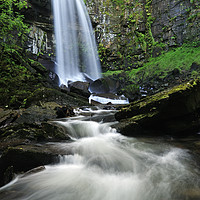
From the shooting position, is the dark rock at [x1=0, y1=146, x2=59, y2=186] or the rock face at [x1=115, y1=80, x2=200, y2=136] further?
the rock face at [x1=115, y1=80, x2=200, y2=136]

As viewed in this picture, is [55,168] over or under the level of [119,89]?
under

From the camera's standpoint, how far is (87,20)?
80.7 ft

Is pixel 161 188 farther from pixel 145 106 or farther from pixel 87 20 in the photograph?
pixel 87 20

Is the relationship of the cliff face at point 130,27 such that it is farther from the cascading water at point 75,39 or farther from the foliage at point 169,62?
the foliage at point 169,62

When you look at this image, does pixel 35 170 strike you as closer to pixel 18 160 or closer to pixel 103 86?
pixel 18 160

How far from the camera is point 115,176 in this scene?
7.02 ft

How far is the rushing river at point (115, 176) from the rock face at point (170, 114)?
81 cm

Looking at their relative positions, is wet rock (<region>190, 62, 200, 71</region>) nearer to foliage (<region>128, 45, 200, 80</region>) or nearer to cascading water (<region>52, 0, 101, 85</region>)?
foliage (<region>128, 45, 200, 80</region>)

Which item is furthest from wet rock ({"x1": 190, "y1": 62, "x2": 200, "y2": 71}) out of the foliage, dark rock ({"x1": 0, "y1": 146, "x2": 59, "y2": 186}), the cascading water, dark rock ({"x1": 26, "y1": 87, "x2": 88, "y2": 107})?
dark rock ({"x1": 0, "y1": 146, "x2": 59, "y2": 186})

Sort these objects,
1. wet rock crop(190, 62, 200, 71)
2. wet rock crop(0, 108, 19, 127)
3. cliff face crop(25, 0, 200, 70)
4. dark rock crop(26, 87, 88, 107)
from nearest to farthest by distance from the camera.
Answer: wet rock crop(0, 108, 19, 127)
dark rock crop(26, 87, 88, 107)
wet rock crop(190, 62, 200, 71)
cliff face crop(25, 0, 200, 70)

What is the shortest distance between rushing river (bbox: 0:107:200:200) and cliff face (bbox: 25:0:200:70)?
20153 mm

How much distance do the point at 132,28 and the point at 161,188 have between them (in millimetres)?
25012

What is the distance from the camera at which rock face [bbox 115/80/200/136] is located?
11.8 feet

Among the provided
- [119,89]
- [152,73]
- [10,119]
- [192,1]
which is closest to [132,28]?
[192,1]
